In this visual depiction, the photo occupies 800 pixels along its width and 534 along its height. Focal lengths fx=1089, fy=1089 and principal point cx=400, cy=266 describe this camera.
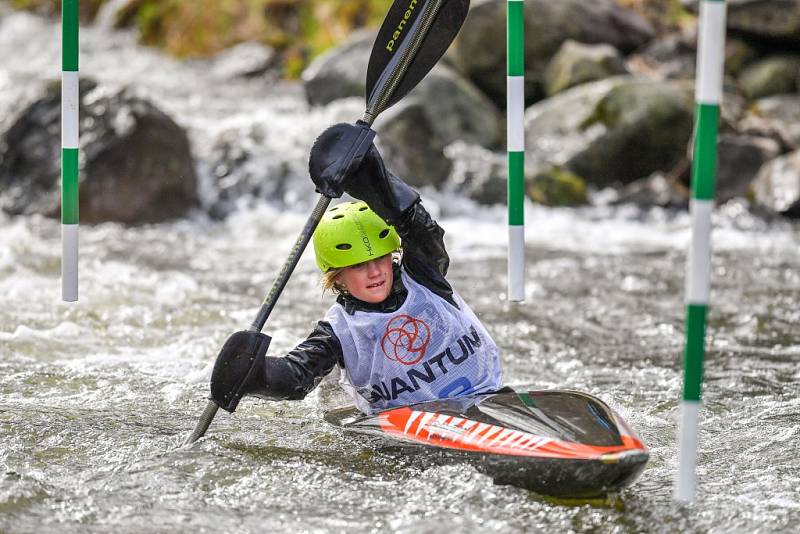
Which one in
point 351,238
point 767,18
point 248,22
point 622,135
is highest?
point 248,22

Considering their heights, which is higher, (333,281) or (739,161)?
(739,161)

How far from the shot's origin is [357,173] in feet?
11.8

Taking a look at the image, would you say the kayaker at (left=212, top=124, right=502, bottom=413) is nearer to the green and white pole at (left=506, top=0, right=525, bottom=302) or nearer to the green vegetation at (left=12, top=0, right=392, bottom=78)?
the green and white pole at (left=506, top=0, right=525, bottom=302)

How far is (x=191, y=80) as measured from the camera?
14.0 metres

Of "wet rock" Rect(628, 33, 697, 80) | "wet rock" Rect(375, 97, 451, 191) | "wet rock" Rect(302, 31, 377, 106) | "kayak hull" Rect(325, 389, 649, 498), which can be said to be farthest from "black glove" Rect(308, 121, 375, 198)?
"wet rock" Rect(628, 33, 697, 80)

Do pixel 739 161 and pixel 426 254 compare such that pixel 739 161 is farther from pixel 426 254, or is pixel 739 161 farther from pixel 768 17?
pixel 426 254

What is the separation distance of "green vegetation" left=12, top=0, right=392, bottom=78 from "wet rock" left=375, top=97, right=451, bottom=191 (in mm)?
5227

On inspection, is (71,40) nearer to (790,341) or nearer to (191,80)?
(790,341)

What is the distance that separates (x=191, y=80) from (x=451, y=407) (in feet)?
36.6

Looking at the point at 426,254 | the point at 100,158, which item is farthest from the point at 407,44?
the point at 100,158

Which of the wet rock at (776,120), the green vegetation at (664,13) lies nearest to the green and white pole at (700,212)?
the wet rock at (776,120)

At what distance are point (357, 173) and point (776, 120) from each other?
8596mm

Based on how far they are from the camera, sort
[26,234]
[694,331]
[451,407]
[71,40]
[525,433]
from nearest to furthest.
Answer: [694,331]
[525,433]
[451,407]
[71,40]
[26,234]

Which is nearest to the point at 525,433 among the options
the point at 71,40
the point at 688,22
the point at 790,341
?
the point at 71,40
